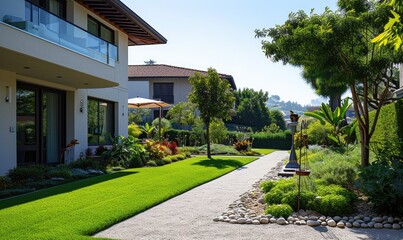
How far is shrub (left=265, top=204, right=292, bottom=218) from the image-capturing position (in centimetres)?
773

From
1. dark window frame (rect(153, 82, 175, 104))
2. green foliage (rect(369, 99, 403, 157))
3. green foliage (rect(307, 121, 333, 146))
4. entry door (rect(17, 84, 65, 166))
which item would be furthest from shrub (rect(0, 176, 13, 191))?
dark window frame (rect(153, 82, 175, 104))

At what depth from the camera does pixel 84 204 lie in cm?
909

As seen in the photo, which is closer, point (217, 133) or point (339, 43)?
point (339, 43)

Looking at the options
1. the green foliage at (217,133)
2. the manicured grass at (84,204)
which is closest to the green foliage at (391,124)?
the manicured grass at (84,204)

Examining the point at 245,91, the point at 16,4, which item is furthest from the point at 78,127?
the point at 245,91

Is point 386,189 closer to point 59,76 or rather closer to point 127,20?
point 59,76

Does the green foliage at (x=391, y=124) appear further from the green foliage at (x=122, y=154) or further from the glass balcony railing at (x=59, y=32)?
the glass balcony railing at (x=59, y=32)

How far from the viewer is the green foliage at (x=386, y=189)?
7.42 meters

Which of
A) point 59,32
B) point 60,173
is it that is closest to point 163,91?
point 59,32

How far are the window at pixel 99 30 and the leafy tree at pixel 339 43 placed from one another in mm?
10691

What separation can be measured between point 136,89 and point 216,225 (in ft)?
131

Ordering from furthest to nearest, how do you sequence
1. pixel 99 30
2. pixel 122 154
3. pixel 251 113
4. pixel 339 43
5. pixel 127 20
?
pixel 251 113, pixel 127 20, pixel 99 30, pixel 122 154, pixel 339 43

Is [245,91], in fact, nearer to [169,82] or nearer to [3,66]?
[169,82]

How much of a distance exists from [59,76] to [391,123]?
1169cm
